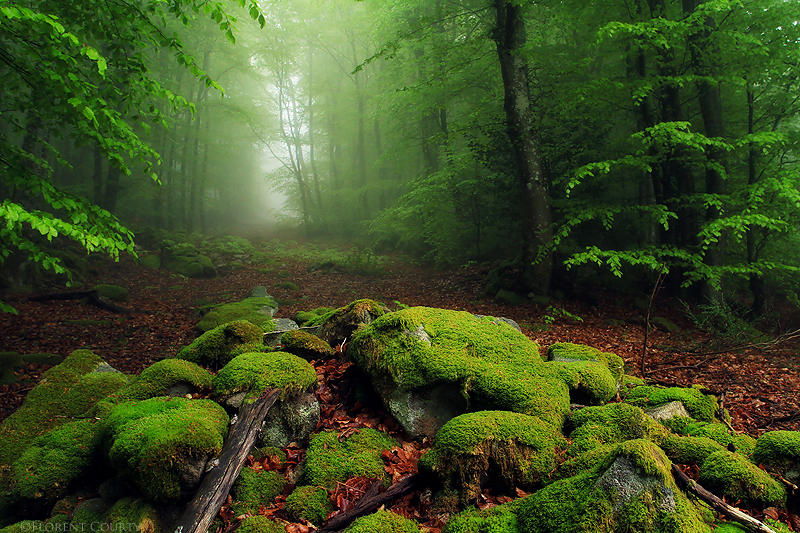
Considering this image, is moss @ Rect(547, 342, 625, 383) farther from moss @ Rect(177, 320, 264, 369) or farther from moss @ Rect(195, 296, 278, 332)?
moss @ Rect(195, 296, 278, 332)

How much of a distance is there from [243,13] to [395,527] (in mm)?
Result: 25697

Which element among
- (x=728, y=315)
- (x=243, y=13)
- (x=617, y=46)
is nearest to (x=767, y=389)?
(x=728, y=315)

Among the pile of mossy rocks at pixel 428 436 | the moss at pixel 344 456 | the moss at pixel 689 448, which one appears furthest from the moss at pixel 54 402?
the moss at pixel 689 448

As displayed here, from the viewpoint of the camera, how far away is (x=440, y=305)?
982cm

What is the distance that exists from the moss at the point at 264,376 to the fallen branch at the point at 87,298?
7.08 m

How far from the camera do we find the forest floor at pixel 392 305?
4242 millimetres

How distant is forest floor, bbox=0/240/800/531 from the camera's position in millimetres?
4242

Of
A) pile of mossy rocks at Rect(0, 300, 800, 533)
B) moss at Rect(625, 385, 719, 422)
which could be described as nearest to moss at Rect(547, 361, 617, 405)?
pile of mossy rocks at Rect(0, 300, 800, 533)

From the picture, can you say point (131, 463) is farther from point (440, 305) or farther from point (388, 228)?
point (388, 228)

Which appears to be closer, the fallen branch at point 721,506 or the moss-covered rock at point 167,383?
the fallen branch at point 721,506

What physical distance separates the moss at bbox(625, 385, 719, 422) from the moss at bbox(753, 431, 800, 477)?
2.24ft

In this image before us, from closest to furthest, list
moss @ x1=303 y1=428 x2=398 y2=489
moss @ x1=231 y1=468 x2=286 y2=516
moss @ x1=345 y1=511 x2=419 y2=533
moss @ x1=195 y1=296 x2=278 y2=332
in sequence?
1. moss @ x1=345 y1=511 x2=419 y2=533
2. moss @ x1=231 y1=468 x2=286 y2=516
3. moss @ x1=303 y1=428 x2=398 y2=489
4. moss @ x1=195 y1=296 x2=278 y2=332

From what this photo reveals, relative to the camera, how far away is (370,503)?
8.84 ft

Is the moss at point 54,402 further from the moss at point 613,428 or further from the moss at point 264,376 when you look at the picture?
the moss at point 613,428
